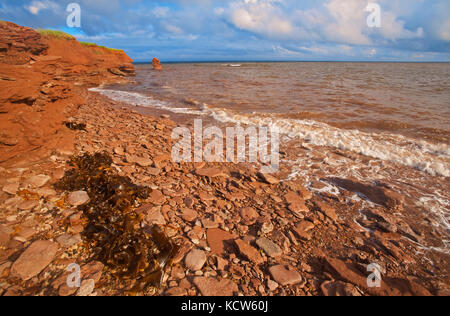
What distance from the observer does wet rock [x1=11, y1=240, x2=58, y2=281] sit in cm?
189

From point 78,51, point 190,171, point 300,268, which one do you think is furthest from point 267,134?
point 78,51

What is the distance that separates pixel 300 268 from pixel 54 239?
2.87m

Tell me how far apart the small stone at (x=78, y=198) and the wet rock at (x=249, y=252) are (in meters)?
2.23

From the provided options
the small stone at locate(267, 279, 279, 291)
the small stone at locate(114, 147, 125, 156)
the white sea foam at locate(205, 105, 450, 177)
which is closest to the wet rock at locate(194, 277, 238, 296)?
the small stone at locate(267, 279, 279, 291)

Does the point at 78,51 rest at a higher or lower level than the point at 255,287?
higher

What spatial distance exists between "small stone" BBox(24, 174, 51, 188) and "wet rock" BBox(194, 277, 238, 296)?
2.71m

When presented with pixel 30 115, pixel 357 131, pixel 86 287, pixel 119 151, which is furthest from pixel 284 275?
pixel 357 131

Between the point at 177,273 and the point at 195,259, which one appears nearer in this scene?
Answer: the point at 177,273

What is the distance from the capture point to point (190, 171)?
14.5 ft

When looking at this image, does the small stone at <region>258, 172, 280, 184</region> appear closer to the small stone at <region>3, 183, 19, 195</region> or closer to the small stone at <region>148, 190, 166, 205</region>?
the small stone at <region>148, 190, 166, 205</region>

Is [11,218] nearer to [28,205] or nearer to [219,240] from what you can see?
[28,205]

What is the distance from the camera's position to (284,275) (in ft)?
7.55

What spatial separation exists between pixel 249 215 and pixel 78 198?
8.35ft

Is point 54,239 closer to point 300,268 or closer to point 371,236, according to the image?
point 300,268
